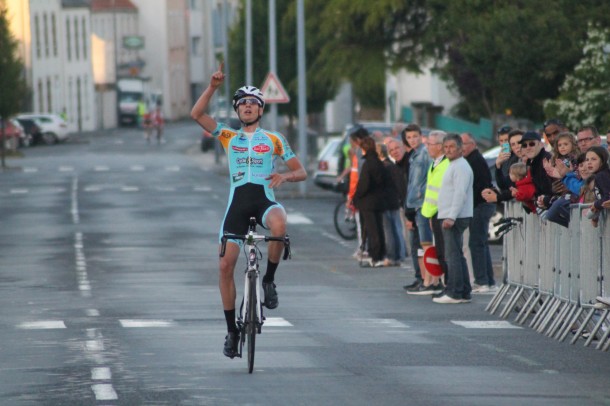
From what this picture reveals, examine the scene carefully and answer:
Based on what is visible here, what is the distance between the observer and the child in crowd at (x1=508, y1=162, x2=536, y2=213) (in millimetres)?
16844

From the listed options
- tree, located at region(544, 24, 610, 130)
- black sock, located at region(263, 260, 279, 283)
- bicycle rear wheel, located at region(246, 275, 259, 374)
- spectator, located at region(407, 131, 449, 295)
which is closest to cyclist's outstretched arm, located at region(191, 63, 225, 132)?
black sock, located at region(263, 260, 279, 283)

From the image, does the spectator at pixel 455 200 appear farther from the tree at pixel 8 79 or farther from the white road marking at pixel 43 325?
the tree at pixel 8 79

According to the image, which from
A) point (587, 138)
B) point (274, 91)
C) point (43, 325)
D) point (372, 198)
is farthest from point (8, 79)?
point (587, 138)

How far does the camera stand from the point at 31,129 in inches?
3226

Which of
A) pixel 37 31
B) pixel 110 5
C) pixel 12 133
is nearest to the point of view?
pixel 12 133

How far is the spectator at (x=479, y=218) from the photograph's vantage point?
19312 mm

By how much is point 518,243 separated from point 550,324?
4.19ft

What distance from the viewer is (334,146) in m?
41.0

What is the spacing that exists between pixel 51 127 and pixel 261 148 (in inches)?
2812

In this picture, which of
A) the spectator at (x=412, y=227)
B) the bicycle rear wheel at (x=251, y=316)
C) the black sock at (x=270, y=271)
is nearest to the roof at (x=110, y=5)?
the spectator at (x=412, y=227)

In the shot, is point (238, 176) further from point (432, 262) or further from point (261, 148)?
point (432, 262)

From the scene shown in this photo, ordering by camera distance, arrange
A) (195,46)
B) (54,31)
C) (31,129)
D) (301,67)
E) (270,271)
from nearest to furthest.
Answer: (270,271)
(301,67)
(31,129)
(54,31)
(195,46)

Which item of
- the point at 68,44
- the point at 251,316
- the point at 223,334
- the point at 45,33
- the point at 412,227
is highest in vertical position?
the point at 45,33

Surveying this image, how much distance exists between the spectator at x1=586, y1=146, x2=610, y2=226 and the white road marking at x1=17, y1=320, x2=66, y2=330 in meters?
4.94
